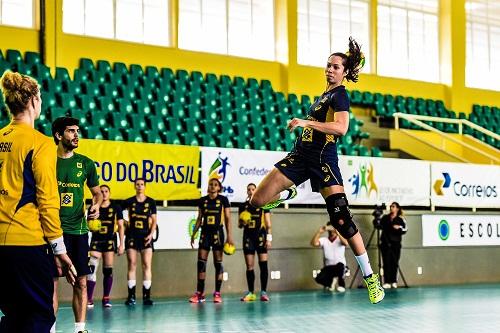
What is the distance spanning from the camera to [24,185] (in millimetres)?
5602

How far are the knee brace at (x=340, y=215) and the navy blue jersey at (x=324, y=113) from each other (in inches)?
20.7

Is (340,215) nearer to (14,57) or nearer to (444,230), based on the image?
(14,57)

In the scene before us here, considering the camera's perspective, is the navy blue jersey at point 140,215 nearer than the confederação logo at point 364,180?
Yes

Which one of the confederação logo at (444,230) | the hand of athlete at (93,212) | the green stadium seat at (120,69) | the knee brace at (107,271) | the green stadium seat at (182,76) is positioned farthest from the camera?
the green stadium seat at (182,76)

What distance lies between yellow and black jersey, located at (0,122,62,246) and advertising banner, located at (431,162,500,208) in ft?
57.2

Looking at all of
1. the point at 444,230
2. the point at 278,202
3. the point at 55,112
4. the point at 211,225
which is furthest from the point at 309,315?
the point at 444,230

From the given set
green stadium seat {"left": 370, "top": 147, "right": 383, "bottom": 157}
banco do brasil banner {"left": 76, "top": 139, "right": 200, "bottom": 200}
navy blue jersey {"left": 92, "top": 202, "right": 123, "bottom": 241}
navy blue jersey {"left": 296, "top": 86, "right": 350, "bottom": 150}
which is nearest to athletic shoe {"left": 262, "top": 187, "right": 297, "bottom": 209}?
navy blue jersey {"left": 296, "top": 86, "right": 350, "bottom": 150}

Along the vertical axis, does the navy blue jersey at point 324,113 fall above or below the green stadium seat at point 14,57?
below

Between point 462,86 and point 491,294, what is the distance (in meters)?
14.2

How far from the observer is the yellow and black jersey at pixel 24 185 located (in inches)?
219

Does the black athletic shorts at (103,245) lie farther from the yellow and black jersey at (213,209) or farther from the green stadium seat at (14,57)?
the green stadium seat at (14,57)

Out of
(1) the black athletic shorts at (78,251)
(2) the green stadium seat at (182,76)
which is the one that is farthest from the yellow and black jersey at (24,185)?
(2) the green stadium seat at (182,76)

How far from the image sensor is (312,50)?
90.4ft

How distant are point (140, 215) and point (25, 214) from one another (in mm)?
9863
